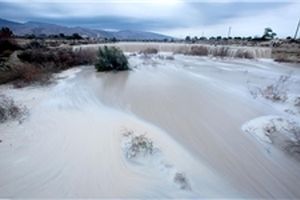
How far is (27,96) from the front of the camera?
269 inches

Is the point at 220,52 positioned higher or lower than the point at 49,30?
higher

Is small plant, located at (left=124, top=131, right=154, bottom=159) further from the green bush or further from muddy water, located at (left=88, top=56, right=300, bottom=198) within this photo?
the green bush

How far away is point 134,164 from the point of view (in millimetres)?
3400

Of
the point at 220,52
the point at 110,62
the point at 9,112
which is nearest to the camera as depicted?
the point at 9,112

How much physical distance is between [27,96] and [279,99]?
769 cm

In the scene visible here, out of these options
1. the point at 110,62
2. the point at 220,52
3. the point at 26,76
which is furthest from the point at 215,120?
the point at 220,52

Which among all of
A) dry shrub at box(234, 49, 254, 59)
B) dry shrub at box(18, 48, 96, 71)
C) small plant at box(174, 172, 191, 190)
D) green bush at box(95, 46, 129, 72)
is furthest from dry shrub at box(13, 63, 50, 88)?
dry shrub at box(234, 49, 254, 59)

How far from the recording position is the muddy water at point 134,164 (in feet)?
9.68

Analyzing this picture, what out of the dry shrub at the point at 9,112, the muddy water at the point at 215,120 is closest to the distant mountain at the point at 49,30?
the muddy water at the point at 215,120

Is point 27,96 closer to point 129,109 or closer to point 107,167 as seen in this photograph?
point 129,109

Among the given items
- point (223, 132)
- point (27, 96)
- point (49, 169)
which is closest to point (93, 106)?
point (27, 96)

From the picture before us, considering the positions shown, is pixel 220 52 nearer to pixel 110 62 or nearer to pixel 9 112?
pixel 110 62

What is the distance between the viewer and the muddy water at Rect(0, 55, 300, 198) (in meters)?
2.95

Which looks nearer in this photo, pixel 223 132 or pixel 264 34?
pixel 223 132
